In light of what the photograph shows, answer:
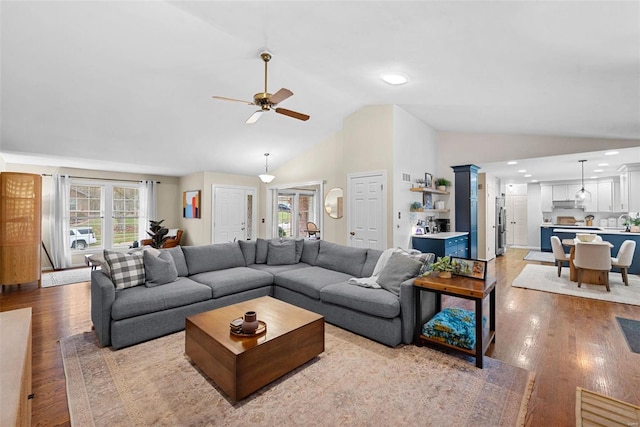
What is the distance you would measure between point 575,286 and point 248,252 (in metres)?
5.51

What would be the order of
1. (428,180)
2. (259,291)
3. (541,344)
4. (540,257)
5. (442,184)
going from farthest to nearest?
(540,257), (442,184), (428,180), (259,291), (541,344)

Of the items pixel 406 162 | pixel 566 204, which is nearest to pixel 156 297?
pixel 406 162

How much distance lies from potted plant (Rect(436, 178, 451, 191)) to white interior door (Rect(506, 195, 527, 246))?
18.8ft

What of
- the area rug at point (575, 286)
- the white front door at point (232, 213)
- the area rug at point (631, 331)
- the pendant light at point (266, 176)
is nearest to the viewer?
the area rug at point (631, 331)

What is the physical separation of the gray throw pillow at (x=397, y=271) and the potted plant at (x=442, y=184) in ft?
11.2

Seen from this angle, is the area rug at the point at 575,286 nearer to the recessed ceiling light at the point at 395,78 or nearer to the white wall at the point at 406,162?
the white wall at the point at 406,162

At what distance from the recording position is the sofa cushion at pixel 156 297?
276 cm

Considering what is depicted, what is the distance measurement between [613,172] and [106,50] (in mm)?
11210

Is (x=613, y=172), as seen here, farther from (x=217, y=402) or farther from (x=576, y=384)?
(x=217, y=402)

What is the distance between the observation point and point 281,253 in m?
4.48

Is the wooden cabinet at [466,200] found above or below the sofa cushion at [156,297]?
above

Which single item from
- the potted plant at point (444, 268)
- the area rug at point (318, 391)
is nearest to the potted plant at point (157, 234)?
the area rug at point (318, 391)

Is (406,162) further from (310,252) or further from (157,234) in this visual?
(157,234)

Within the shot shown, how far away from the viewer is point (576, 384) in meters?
2.22
